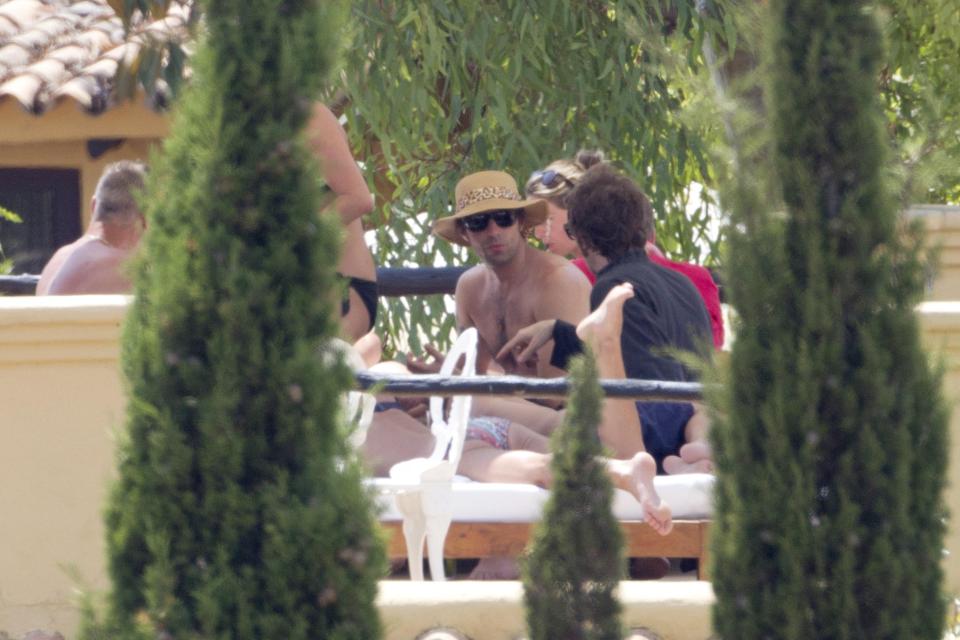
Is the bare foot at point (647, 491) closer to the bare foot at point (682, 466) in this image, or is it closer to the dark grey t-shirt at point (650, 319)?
the bare foot at point (682, 466)

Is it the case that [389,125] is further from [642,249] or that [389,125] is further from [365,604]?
[365,604]

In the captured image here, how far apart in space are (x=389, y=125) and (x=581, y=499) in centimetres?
613

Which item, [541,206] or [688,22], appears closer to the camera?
[541,206]

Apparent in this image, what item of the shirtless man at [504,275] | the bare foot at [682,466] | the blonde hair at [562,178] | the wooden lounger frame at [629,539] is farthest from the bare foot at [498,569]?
the blonde hair at [562,178]

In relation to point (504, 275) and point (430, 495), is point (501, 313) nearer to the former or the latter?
point (504, 275)

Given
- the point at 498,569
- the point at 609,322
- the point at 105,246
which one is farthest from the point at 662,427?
the point at 105,246

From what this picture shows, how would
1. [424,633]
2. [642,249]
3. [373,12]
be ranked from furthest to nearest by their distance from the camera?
[373,12]
[642,249]
[424,633]

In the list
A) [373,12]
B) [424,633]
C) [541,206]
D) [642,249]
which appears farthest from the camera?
[373,12]

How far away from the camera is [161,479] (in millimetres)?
3285

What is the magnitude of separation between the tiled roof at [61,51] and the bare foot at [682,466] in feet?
20.5

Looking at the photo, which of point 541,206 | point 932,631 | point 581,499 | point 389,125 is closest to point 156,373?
point 581,499

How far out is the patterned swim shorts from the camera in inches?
214

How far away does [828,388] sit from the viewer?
11.1 feet

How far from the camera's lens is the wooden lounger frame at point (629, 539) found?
16.0ft
